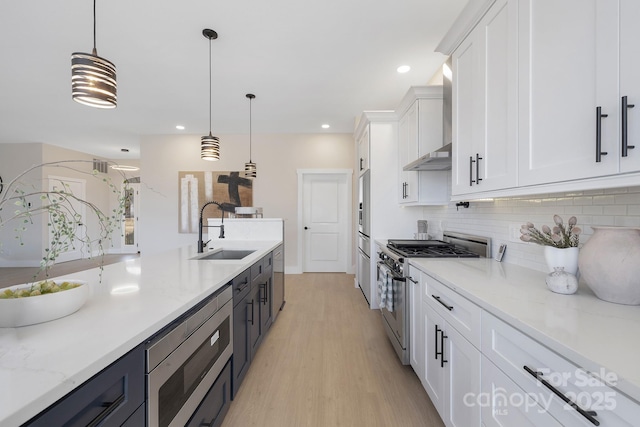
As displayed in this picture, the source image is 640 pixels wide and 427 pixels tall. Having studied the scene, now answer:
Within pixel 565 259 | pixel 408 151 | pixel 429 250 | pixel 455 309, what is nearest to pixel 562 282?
pixel 565 259

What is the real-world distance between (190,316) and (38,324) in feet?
1.49

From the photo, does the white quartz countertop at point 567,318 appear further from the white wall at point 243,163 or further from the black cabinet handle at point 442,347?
the white wall at point 243,163

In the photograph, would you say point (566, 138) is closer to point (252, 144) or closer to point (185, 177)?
point (252, 144)

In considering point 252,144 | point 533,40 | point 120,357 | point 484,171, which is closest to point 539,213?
point 484,171

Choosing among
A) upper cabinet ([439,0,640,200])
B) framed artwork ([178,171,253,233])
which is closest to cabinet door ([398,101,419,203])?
upper cabinet ([439,0,640,200])

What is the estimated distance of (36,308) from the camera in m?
0.82

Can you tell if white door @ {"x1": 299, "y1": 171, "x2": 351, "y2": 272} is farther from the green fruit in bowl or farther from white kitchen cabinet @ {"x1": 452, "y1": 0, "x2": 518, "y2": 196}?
the green fruit in bowl

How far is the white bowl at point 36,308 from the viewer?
2.60 ft

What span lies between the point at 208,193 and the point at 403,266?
4.68 m

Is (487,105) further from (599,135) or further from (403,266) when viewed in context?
(403,266)

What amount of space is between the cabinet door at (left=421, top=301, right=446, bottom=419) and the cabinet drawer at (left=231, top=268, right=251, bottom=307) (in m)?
1.21

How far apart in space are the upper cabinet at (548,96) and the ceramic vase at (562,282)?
0.36 m

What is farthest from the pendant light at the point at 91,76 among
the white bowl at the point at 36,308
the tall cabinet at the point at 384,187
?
the tall cabinet at the point at 384,187

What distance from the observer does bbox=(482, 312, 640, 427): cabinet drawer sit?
61 cm
